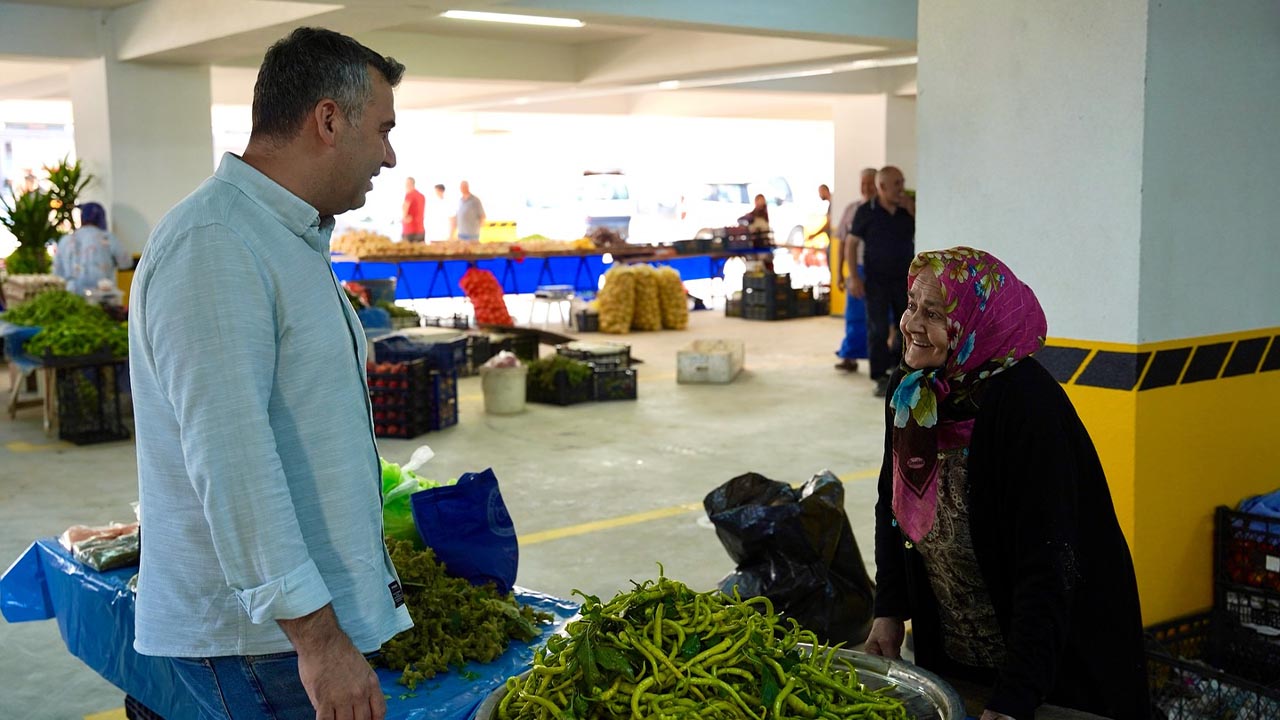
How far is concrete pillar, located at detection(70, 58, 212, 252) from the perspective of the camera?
12.7m

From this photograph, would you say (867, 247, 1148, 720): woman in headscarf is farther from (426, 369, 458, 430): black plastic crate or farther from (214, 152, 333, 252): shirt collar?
(426, 369, 458, 430): black plastic crate

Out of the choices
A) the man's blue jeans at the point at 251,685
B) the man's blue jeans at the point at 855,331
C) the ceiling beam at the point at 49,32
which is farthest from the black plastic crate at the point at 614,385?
the man's blue jeans at the point at 251,685

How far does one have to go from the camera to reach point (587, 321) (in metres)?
14.9

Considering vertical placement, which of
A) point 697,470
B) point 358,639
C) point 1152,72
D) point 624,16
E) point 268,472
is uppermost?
point 624,16

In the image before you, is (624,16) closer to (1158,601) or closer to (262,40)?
(262,40)

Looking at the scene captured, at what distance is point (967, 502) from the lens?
100.0 inches

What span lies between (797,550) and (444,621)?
1646 millimetres

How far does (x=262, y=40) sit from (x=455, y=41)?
413 cm

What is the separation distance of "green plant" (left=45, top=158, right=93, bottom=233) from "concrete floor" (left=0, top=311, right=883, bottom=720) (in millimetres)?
3297

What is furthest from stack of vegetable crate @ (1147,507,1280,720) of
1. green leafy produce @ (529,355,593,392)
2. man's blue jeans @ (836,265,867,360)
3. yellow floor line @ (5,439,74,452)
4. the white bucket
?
yellow floor line @ (5,439,74,452)

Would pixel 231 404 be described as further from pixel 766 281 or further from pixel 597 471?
pixel 766 281

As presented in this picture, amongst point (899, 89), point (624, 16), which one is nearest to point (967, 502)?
point (624, 16)

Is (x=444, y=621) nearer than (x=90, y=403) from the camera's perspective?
Yes

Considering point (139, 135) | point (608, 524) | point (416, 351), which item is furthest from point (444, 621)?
point (139, 135)
